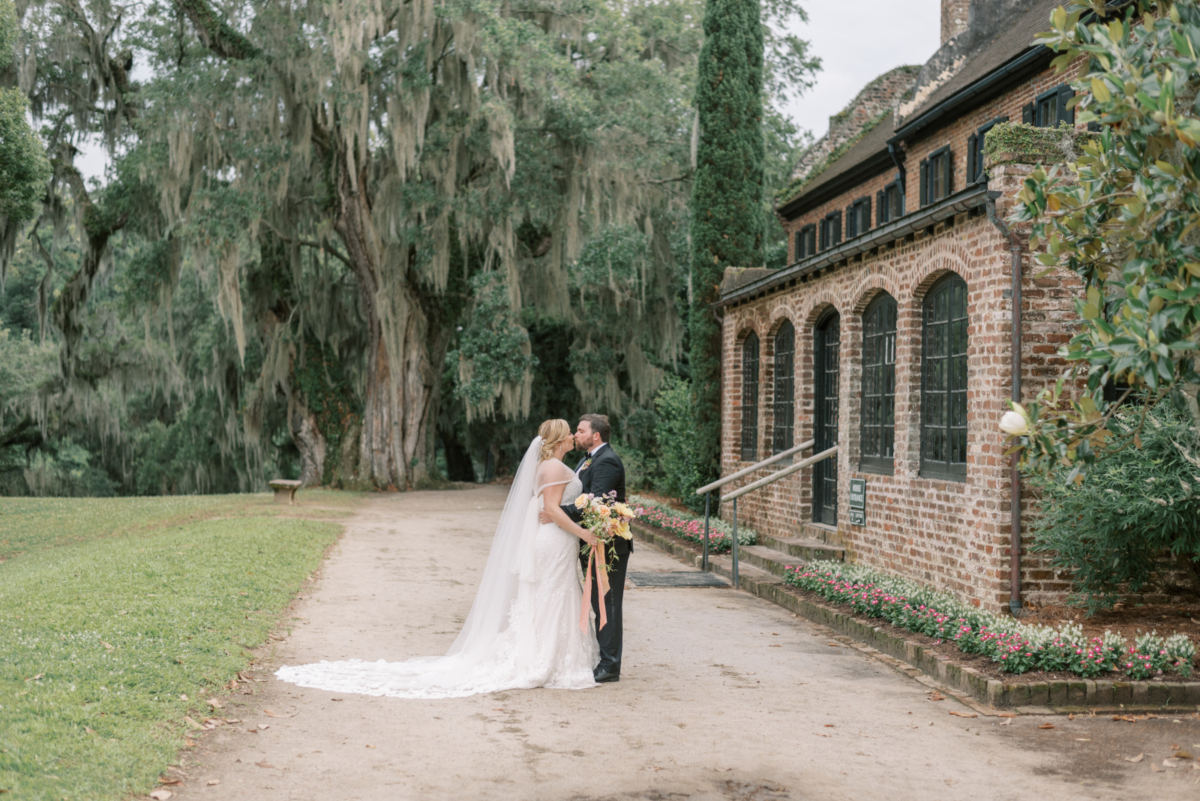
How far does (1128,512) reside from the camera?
7379 mm

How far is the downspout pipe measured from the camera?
843cm

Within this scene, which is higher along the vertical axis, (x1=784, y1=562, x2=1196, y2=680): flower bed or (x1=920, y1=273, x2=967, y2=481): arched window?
(x1=920, y1=273, x2=967, y2=481): arched window

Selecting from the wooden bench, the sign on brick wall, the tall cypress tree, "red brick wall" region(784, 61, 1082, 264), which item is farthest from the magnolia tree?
the wooden bench

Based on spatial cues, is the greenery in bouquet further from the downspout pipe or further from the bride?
the downspout pipe

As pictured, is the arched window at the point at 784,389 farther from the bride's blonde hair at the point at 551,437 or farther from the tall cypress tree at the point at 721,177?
the bride's blonde hair at the point at 551,437

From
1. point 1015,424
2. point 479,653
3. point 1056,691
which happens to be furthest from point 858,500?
point 1015,424

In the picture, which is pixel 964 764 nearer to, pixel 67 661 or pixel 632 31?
pixel 67 661

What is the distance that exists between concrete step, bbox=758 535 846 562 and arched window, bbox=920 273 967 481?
6.28 ft

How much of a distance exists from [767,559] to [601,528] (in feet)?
18.3

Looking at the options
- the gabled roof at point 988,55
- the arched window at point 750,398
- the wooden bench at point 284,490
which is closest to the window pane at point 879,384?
the arched window at point 750,398

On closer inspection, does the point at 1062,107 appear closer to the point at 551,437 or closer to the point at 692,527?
the point at 692,527

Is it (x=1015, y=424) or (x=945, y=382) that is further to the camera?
(x=945, y=382)

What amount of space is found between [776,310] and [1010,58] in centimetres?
449

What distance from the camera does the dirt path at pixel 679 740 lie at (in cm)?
504
